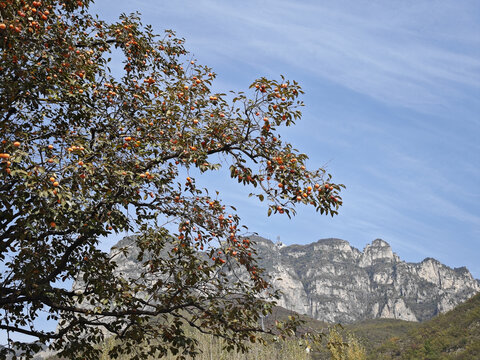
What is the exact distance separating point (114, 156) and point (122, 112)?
4.49 ft

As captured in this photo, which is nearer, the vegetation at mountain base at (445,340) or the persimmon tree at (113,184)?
the persimmon tree at (113,184)

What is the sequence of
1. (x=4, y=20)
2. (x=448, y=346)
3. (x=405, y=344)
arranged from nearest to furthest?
(x=4, y=20)
(x=448, y=346)
(x=405, y=344)

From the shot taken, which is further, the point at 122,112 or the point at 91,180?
the point at 122,112

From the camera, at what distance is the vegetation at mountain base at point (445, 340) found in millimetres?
52206

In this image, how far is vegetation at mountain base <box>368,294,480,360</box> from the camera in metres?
52.2

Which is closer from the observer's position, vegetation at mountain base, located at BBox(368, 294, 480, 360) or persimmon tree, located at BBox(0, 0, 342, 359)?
persimmon tree, located at BBox(0, 0, 342, 359)

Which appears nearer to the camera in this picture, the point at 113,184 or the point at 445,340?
the point at 113,184

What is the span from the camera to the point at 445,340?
56.8 m

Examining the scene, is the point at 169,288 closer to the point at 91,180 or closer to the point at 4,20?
the point at 91,180

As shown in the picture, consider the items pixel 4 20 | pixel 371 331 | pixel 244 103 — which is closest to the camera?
pixel 4 20

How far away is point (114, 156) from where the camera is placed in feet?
20.9

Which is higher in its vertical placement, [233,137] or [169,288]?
[233,137]

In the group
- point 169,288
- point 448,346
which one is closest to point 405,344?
point 448,346

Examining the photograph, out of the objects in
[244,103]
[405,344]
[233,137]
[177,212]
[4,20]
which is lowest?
[405,344]
